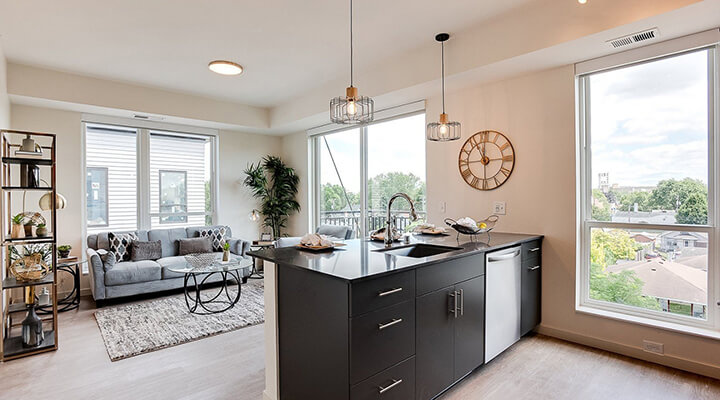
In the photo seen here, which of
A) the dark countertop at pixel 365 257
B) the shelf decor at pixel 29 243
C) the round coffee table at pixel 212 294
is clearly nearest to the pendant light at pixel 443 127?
the dark countertop at pixel 365 257

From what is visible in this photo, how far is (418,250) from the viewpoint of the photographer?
2.82 metres

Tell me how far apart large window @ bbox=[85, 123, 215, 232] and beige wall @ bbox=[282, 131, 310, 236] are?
1314 mm

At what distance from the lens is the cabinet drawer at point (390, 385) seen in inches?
67.1

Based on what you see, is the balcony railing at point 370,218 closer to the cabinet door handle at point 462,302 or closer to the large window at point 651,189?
the large window at point 651,189

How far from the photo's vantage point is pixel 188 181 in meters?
5.85

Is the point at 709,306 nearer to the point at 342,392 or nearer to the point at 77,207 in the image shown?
the point at 342,392

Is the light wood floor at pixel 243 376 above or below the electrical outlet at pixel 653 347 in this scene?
below

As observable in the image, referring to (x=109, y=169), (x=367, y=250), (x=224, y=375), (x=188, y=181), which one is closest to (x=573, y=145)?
(x=367, y=250)

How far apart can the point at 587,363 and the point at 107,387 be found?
3448 mm

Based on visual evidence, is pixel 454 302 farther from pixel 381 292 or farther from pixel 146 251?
pixel 146 251

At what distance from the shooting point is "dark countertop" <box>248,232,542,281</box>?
1837mm

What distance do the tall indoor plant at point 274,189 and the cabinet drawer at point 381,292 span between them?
469cm

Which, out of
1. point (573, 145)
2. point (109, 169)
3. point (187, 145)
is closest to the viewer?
point (573, 145)

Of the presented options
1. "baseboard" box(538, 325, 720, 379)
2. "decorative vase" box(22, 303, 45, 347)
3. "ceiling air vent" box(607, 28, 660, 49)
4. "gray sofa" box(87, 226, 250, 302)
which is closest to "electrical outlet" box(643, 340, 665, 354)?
"baseboard" box(538, 325, 720, 379)
